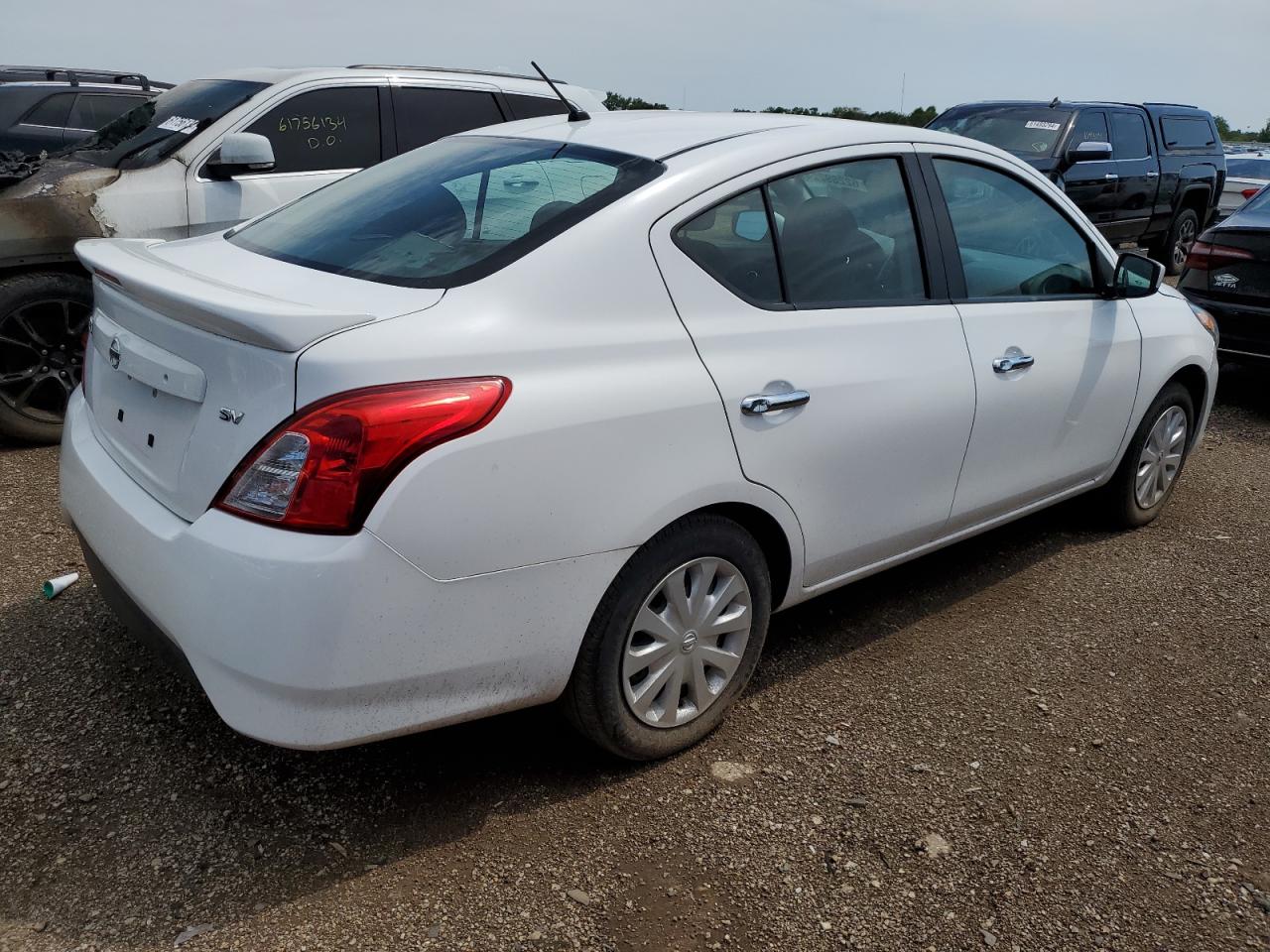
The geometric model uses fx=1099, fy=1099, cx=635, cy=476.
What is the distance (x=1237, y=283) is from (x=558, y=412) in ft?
19.8

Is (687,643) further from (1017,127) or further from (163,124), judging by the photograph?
(1017,127)

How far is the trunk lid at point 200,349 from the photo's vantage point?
7.22 feet

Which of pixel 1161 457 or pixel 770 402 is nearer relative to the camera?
pixel 770 402

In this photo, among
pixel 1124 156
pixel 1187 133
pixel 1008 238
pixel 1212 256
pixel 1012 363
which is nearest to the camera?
pixel 1012 363

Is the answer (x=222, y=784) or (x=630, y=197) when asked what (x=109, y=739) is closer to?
(x=222, y=784)

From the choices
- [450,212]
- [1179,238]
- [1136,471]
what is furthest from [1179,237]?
[450,212]

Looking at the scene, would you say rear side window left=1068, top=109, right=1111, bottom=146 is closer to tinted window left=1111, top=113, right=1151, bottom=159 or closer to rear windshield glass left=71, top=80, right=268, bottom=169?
tinted window left=1111, top=113, right=1151, bottom=159

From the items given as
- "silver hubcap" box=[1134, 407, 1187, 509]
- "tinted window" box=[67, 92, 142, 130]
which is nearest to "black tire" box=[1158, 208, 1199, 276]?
"silver hubcap" box=[1134, 407, 1187, 509]

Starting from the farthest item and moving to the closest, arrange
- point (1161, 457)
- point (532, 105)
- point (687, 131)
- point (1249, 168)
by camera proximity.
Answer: point (1249, 168), point (532, 105), point (1161, 457), point (687, 131)

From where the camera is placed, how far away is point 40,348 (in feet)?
16.8

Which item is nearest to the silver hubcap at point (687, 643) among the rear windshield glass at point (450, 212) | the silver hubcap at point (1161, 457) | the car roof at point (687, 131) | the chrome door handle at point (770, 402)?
the chrome door handle at point (770, 402)

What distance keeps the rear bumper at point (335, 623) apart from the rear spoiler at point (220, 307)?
15.0 inches

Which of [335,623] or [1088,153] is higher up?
[1088,153]

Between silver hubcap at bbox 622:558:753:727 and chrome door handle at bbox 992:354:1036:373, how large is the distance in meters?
1.18
